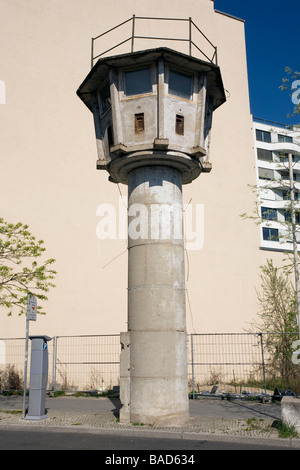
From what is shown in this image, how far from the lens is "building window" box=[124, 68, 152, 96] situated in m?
11.7

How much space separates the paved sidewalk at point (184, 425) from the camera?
9.31 metres

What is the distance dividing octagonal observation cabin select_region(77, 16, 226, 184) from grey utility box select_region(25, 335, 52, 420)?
5.25 m

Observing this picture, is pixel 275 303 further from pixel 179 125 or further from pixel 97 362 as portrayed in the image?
pixel 179 125

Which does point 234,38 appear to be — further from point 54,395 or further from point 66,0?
point 54,395

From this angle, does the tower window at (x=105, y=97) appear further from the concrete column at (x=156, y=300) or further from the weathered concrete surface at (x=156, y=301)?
the weathered concrete surface at (x=156, y=301)

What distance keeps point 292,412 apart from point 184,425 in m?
2.53

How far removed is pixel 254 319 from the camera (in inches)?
1026

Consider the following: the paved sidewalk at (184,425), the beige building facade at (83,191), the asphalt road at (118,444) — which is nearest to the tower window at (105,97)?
the beige building facade at (83,191)

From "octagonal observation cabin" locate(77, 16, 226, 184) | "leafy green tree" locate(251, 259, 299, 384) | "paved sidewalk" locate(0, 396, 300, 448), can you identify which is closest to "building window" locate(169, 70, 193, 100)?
"octagonal observation cabin" locate(77, 16, 226, 184)

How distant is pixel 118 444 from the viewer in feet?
27.7

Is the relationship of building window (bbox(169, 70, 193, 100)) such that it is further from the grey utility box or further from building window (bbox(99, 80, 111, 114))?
the grey utility box

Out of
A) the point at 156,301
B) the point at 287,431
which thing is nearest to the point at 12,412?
the point at 156,301
